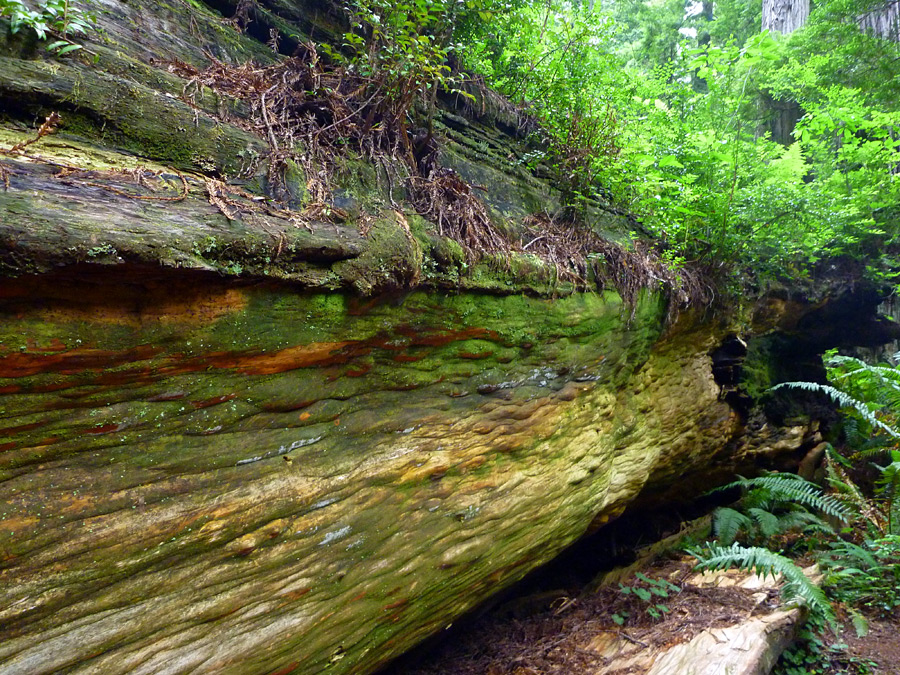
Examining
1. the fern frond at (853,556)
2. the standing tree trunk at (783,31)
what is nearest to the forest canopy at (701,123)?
the standing tree trunk at (783,31)

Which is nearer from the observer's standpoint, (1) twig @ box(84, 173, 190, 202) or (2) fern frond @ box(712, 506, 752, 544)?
(1) twig @ box(84, 173, 190, 202)

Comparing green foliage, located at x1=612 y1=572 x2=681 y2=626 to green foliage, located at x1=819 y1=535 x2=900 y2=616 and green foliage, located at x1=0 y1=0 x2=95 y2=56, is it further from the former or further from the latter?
green foliage, located at x1=0 y1=0 x2=95 y2=56

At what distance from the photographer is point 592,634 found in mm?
4434

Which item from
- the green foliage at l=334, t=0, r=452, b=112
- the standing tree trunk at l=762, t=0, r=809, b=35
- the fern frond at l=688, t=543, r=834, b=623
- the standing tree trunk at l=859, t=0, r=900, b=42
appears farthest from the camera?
the standing tree trunk at l=762, t=0, r=809, b=35

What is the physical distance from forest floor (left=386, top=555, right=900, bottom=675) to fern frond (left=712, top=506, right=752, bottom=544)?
46.5 inches

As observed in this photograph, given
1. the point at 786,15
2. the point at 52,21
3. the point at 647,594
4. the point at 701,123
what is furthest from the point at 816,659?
the point at 786,15

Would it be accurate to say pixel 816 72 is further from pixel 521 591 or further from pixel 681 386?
pixel 521 591

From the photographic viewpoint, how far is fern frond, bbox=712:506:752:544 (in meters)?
5.99

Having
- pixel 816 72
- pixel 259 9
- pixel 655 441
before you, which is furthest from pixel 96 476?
pixel 816 72

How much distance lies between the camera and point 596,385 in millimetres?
4469

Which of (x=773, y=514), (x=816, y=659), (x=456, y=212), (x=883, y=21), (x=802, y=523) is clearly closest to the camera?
(x=456, y=212)

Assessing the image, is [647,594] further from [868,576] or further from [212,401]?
[212,401]

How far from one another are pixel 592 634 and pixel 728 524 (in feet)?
9.58

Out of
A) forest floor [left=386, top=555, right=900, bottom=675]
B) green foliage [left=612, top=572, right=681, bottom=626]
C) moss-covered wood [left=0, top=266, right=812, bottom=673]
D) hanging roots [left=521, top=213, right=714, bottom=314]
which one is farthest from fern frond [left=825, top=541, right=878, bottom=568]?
moss-covered wood [left=0, top=266, right=812, bottom=673]
